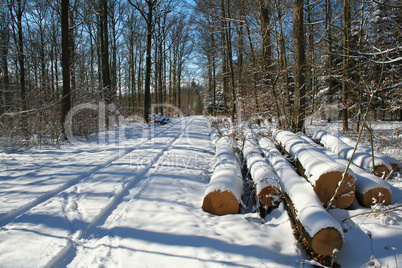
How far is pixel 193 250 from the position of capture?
2379mm

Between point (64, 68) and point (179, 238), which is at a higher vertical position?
point (64, 68)

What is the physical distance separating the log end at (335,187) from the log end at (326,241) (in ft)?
3.06

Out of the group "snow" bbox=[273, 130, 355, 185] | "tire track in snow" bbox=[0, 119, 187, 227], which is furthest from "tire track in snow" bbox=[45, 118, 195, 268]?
"snow" bbox=[273, 130, 355, 185]

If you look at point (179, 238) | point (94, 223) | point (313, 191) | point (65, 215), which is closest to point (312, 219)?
point (313, 191)

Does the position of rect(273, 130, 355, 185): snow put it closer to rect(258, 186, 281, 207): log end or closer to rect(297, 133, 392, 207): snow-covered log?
rect(297, 133, 392, 207): snow-covered log

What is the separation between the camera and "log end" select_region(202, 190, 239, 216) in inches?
126

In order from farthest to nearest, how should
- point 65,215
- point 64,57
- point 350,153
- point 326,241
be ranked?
point 64,57, point 350,153, point 65,215, point 326,241

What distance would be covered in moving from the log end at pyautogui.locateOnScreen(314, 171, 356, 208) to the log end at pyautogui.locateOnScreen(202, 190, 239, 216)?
1.22m

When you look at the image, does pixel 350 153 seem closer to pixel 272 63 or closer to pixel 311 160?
pixel 311 160

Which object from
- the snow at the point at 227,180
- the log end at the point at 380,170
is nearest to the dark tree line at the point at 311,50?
the log end at the point at 380,170

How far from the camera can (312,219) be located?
239 centimetres

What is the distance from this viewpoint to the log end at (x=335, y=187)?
3.05m

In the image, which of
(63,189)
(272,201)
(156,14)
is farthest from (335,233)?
(156,14)

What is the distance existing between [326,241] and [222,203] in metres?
1.40
